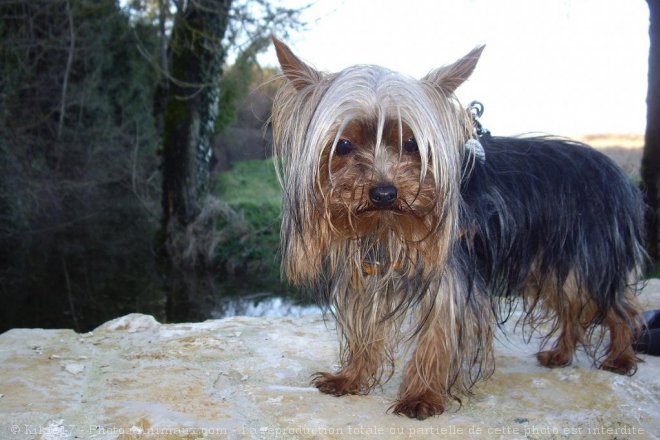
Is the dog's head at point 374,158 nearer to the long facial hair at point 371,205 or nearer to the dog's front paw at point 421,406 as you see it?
the long facial hair at point 371,205

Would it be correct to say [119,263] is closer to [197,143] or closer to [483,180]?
[197,143]

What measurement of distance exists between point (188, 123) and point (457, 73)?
25.0 ft

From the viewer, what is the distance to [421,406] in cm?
304

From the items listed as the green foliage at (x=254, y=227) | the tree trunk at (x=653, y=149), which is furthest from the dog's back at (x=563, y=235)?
the green foliage at (x=254, y=227)

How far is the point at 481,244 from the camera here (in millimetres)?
3230

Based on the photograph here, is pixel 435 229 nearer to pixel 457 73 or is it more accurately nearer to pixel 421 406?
pixel 457 73

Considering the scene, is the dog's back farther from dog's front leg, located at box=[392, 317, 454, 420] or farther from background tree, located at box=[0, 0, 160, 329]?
background tree, located at box=[0, 0, 160, 329]

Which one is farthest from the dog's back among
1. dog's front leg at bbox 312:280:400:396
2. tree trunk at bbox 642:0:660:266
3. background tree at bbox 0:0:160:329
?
background tree at bbox 0:0:160:329

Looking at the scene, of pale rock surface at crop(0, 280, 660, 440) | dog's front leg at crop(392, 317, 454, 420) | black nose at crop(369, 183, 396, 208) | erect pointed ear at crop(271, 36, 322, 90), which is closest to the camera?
black nose at crop(369, 183, 396, 208)

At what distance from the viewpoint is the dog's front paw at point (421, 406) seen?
302cm

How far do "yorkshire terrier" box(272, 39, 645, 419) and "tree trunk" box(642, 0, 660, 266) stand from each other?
310cm

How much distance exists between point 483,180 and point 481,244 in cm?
30

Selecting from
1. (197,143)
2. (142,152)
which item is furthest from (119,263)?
(142,152)

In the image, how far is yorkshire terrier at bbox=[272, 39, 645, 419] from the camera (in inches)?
110
